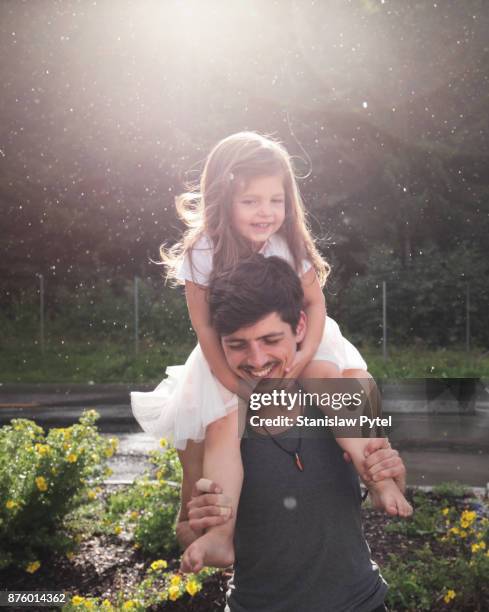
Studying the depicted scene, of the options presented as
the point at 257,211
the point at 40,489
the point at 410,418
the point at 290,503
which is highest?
the point at 257,211

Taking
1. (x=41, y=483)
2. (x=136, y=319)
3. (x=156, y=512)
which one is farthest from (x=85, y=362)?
(x=41, y=483)

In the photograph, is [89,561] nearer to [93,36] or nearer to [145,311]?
[145,311]

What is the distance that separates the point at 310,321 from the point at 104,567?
268 centimetres

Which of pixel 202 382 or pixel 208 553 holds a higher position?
pixel 202 382

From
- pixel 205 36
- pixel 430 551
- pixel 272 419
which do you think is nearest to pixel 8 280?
pixel 205 36

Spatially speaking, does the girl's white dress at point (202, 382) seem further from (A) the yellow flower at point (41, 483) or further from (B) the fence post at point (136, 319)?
(B) the fence post at point (136, 319)

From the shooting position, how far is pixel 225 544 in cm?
149

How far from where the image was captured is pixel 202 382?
1.66 m

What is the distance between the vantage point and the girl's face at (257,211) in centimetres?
158

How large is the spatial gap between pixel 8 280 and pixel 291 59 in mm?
6755

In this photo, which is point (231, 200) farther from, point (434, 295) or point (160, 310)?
point (434, 295)

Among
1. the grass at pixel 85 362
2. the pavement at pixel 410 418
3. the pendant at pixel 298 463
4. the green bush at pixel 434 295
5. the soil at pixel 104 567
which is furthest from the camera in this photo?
the green bush at pixel 434 295

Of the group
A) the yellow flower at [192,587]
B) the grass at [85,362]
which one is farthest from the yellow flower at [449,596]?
the grass at [85,362]

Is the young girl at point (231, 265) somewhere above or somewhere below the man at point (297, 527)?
above
